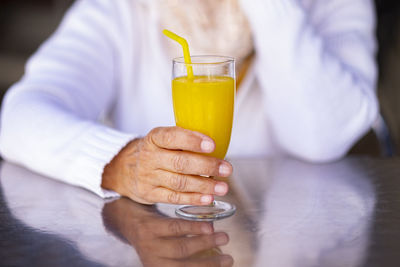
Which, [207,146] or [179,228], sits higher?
[207,146]

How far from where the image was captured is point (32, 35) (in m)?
3.18

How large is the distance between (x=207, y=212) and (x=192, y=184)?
0.06 m

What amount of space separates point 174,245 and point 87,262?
0.13 m

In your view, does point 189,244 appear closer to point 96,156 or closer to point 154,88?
point 96,156

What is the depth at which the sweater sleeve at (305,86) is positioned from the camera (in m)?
1.32

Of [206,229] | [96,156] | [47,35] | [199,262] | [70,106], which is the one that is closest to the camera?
[199,262]

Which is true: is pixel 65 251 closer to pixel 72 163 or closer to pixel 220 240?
pixel 220 240

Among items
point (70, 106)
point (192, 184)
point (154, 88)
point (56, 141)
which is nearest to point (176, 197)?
point (192, 184)

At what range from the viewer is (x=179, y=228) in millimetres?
824

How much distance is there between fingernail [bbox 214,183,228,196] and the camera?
846 millimetres

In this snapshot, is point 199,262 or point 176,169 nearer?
point 199,262

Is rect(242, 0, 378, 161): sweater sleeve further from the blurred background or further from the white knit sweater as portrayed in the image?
the blurred background

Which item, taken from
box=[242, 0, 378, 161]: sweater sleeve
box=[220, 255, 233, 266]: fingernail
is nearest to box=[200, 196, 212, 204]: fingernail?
box=[220, 255, 233, 266]: fingernail

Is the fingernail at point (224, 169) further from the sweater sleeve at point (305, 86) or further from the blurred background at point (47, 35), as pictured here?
the blurred background at point (47, 35)
